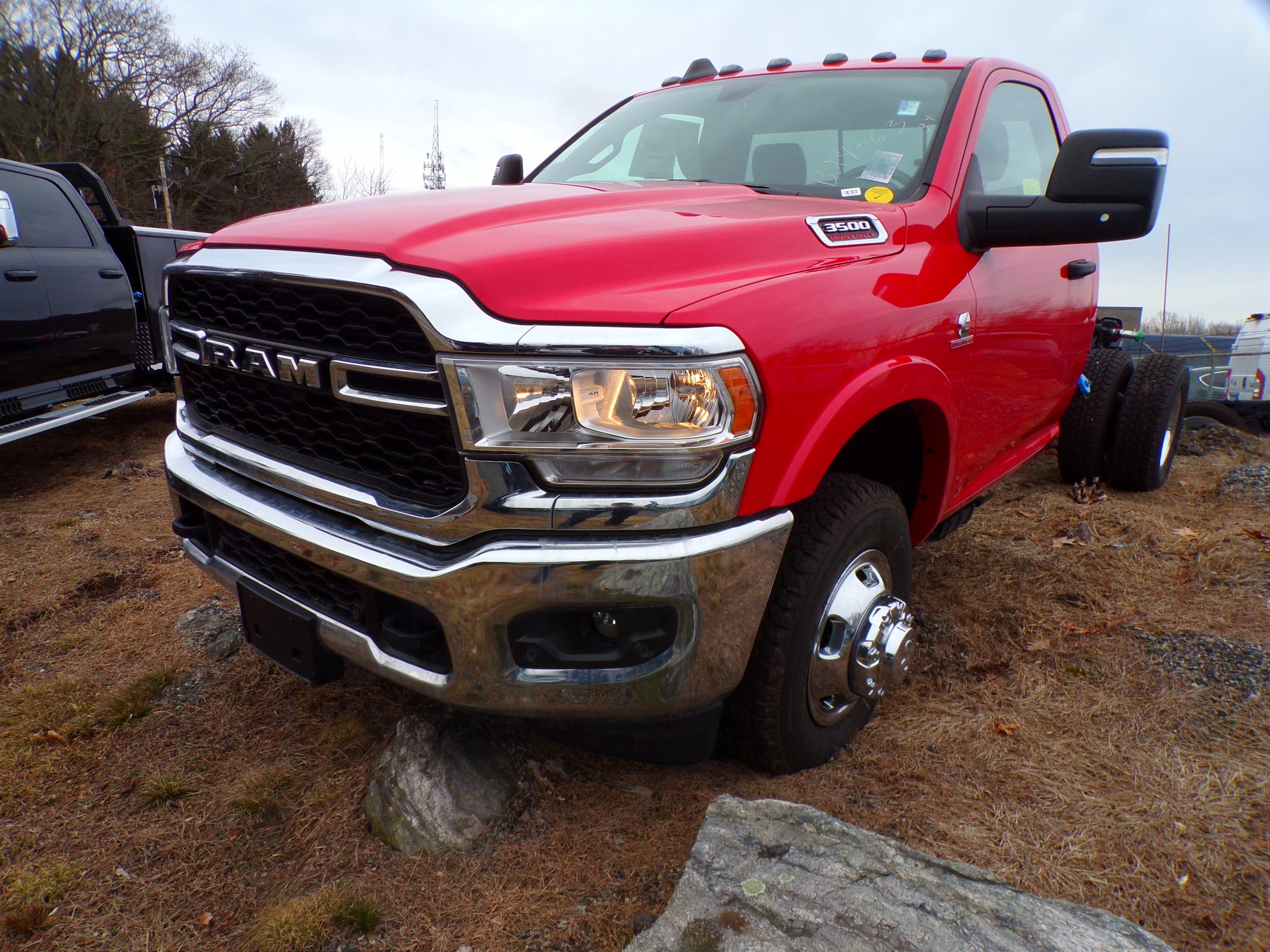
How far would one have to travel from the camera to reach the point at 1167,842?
1.99 meters

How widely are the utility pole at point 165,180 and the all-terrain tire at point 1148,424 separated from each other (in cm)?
2400

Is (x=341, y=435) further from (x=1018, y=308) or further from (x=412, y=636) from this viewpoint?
(x=1018, y=308)

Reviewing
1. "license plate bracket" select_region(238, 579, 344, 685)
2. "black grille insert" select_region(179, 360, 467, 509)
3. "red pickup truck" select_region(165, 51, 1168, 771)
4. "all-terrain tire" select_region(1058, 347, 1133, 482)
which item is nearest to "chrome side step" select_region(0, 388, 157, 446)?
"red pickup truck" select_region(165, 51, 1168, 771)

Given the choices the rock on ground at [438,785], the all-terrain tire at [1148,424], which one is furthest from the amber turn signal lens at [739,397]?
the all-terrain tire at [1148,424]

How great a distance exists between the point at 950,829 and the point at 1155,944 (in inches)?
22.0

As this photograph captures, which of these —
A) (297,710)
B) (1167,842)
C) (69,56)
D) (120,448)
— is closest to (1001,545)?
(1167,842)

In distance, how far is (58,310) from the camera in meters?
4.89

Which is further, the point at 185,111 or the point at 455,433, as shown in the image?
the point at 185,111

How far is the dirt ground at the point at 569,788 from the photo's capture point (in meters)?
1.81

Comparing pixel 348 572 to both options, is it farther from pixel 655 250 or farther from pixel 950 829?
pixel 950 829

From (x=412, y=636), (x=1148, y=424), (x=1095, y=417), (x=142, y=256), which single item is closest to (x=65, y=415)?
(x=142, y=256)

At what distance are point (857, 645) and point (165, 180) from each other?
25956mm

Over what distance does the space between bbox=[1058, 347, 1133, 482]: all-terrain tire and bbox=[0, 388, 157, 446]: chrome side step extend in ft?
18.3

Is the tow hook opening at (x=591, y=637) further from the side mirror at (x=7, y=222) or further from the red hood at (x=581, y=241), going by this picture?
the side mirror at (x=7, y=222)
